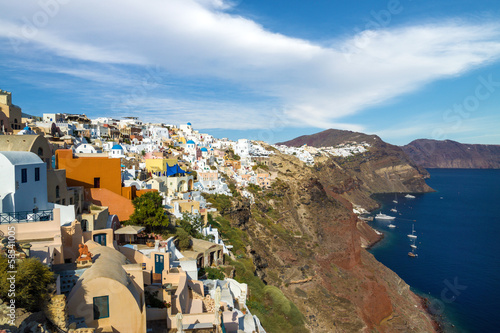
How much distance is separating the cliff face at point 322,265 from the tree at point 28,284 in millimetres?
27774

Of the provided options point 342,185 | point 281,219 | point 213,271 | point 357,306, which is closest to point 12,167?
point 213,271

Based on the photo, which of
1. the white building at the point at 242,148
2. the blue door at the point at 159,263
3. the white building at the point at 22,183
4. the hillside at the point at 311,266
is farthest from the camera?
the white building at the point at 242,148

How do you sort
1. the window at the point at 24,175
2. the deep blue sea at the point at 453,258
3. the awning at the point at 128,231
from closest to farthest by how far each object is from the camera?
the window at the point at 24,175
the awning at the point at 128,231
the deep blue sea at the point at 453,258

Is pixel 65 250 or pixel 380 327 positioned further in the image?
pixel 380 327

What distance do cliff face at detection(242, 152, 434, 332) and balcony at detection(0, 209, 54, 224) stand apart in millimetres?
24394

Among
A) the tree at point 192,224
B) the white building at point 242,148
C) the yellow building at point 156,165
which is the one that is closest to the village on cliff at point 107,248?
the tree at point 192,224

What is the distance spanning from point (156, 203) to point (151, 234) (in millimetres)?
3220

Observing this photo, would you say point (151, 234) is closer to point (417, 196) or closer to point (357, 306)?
point (357, 306)

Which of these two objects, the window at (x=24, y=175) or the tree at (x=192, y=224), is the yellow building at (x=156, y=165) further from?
the window at (x=24, y=175)

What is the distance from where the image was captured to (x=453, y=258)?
57.8 m

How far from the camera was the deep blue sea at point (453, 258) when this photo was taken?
4075 cm

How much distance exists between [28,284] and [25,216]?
752cm

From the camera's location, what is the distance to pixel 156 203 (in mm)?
22141

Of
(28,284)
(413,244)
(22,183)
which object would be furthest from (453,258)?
(28,284)
